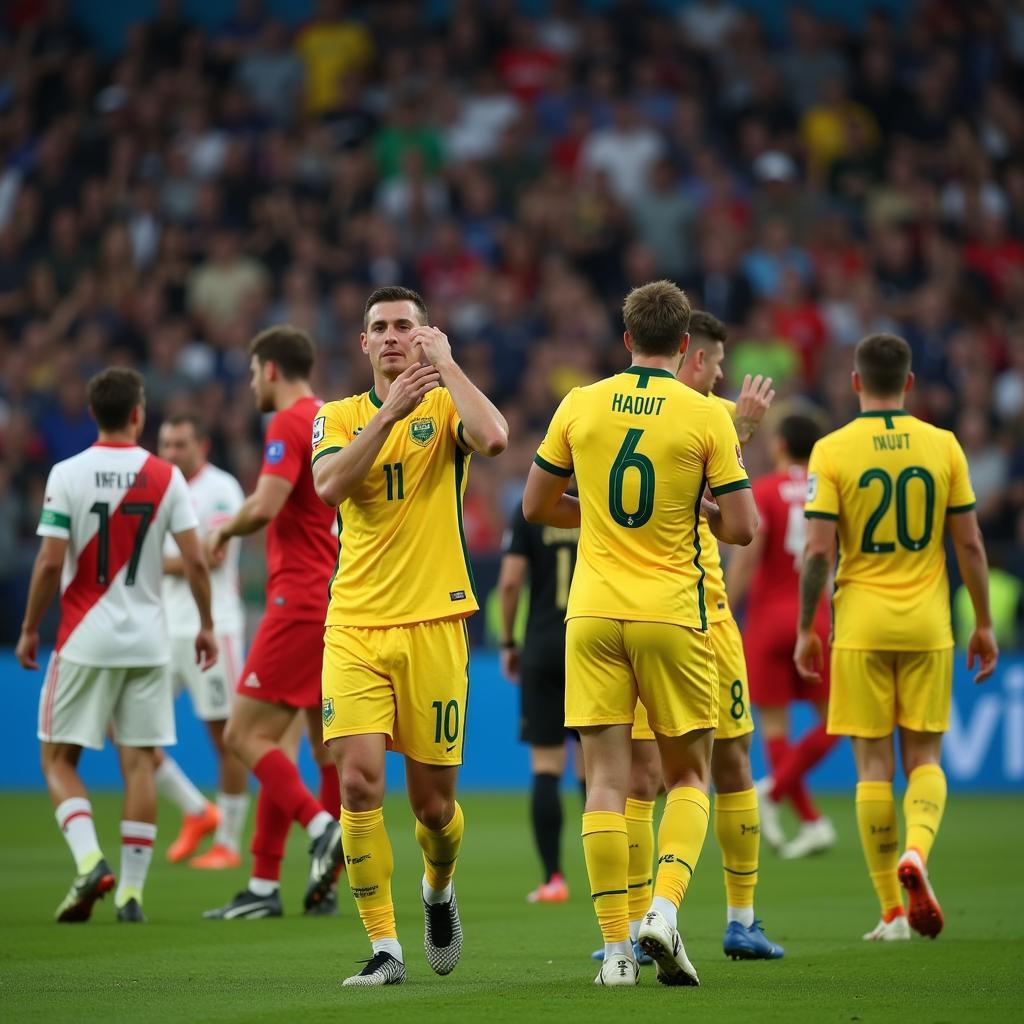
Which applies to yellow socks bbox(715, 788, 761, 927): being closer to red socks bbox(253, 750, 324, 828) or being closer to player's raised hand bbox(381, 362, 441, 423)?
player's raised hand bbox(381, 362, 441, 423)

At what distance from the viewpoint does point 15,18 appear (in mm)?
24562

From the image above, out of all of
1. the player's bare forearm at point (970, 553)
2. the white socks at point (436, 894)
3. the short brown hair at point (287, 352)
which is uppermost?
the short brown hair at point (287, 352)

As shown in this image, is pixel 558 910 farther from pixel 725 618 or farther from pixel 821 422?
pixel 821 422

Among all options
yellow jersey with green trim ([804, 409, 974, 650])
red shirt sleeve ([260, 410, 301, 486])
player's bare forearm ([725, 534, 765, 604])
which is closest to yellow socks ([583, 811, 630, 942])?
yellow jersey with green trim ([804, 409, 974, 650])

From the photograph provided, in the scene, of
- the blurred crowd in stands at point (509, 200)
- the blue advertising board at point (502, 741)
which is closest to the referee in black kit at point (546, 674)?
the blue advertising board at point (502, 741)

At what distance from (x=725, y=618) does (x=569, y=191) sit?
1458cm

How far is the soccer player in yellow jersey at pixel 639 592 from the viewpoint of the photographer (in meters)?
6.89

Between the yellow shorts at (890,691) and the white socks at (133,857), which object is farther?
the white socks at (133,857)

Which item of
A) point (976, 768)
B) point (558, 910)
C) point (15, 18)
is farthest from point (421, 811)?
point (15, 18)

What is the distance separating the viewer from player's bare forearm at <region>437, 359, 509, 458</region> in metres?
6.95

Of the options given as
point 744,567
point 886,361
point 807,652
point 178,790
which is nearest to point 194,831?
point 178,790

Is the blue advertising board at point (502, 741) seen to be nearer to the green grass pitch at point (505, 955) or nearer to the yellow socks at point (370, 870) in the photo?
the green grass pitch at point (505, 955)

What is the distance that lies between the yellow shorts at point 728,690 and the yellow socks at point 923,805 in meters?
1.18

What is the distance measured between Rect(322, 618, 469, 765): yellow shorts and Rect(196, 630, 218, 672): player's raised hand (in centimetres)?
248
